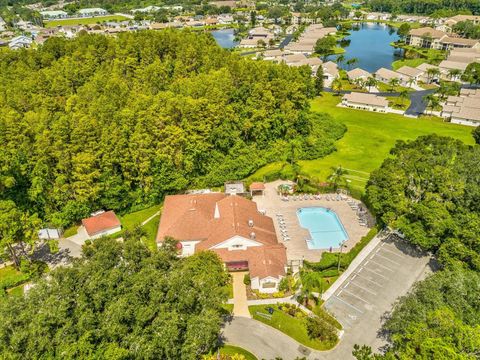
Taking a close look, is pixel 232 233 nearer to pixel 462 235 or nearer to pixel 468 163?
pixel 462 235

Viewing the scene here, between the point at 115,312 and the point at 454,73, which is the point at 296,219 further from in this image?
the point at 454,73

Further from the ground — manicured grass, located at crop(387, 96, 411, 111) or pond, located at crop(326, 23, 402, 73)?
pond, located at crop(326, 23, 402, 73)

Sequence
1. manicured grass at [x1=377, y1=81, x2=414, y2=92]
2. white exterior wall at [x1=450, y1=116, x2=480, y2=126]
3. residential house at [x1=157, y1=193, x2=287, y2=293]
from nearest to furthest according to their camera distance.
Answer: residential house at [x1=157, y1=193, x2=287, y2=293], white exterior wall at [x1=450, y1=116, x2=480, y2=126], manicured grass at [x1=377, y1=81, x2=414, y2=92]

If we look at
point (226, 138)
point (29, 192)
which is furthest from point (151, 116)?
point (29, 192)

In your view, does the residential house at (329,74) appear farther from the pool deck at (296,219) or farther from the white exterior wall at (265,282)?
the white exterior wall at (265,282)

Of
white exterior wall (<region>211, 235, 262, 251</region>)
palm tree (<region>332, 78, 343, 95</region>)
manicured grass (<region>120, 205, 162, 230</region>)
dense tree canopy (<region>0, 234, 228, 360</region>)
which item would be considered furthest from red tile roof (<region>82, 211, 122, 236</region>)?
palm tree (<region>332, 78, 343, 95</region>)

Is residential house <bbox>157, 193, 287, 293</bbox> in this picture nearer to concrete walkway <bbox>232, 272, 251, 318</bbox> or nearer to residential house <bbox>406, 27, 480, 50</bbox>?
concrete walkway <bbox>232, 272, 251, 318</bbox>
